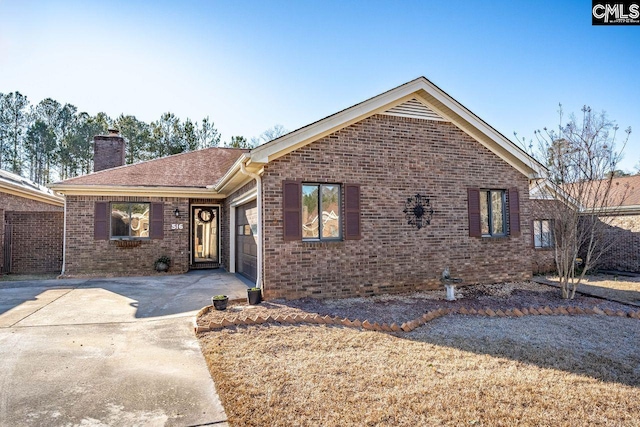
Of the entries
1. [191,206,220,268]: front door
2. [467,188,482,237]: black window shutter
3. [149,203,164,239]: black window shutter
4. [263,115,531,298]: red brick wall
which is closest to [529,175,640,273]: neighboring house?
[263,115,531,298]: red brick wall

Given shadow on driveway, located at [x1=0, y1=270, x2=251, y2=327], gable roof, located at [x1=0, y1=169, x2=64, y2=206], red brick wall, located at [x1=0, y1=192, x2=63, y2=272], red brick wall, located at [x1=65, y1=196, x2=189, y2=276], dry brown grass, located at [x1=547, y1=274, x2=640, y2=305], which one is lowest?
dry brown grass, located at [x1=547, y1=274, x2=640, y2=305]

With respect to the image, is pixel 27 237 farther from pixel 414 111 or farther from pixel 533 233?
pixel 533 233

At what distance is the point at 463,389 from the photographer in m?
3.44

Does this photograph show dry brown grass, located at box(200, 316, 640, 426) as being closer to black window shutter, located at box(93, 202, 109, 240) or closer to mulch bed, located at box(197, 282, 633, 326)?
mulch bed, located at box(197, 282, 633, 326)

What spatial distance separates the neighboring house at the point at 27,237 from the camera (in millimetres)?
12031

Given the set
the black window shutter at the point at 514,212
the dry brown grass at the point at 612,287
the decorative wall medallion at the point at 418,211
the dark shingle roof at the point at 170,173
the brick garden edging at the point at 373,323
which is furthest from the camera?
the dark shingle roof at the point at 170,173

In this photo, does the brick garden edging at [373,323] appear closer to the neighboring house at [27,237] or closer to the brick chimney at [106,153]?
the neighboring house at [27,237]

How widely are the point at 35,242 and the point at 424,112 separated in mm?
13525

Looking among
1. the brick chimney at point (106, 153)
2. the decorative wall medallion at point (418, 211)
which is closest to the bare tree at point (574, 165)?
the decorative wall medallion at point (418, 211)

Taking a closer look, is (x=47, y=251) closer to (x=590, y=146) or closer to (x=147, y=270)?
(x=147, y=270)

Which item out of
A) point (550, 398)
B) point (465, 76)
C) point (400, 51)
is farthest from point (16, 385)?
point (465, 76)

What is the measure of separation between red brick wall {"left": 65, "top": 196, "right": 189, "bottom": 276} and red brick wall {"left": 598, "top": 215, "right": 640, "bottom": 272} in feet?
49.6

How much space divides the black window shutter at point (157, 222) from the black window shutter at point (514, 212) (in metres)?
10.6

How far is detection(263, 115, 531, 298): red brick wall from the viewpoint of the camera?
738 cm
